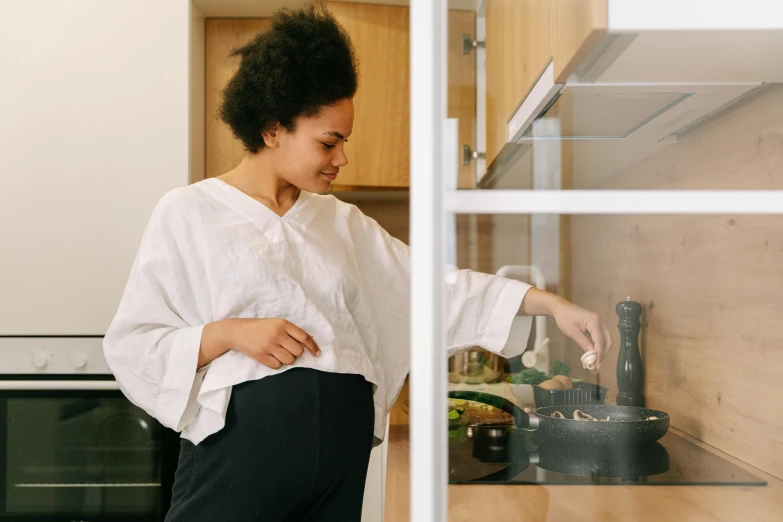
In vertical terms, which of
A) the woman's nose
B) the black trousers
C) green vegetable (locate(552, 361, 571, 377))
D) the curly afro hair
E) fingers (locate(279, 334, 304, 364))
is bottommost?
the black trousers

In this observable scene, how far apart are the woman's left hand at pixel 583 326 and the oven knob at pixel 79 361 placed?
5.12 ft

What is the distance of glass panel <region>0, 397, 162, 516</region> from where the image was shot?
6.07ft

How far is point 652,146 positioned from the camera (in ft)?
2.04

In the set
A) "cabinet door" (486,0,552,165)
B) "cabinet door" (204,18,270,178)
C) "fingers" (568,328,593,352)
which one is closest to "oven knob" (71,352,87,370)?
"cabinet door" (204,18,270,178)

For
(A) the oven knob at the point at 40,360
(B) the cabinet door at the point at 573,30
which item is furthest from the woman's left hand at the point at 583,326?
(A) the oven knob at the point at 40,360

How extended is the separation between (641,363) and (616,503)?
116mm

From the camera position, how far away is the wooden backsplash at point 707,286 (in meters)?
0.58

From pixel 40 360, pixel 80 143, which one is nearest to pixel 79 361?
pixel 40 360

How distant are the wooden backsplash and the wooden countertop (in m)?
0.04

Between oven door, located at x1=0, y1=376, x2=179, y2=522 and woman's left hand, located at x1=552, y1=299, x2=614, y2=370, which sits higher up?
woman's left hand, located at x1=552, y1=299, x2=614, y2=370

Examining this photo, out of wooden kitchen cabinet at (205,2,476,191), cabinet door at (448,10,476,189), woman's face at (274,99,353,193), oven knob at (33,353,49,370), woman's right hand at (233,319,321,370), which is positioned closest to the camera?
cabinet door at (448,10,476,189)

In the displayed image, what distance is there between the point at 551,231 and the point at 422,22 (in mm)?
190

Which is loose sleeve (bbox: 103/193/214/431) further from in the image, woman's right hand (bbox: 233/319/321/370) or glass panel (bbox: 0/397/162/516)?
glass panel (bbox: 0/397/162/516)

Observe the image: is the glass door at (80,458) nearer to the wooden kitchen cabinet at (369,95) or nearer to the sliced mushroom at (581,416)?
the wooden kitchen cabinet at (369,95)
